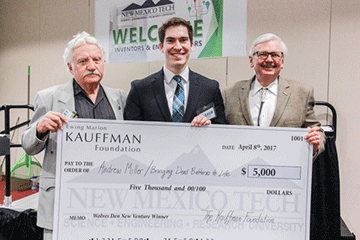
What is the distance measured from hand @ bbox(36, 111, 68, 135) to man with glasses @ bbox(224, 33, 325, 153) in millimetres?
984

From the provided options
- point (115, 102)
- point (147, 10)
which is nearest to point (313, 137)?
point (115, 102)

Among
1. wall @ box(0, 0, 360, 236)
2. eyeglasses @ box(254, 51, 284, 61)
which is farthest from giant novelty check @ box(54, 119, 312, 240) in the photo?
wall @ box(0, 0, 360, 236)

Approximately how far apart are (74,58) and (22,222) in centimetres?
191

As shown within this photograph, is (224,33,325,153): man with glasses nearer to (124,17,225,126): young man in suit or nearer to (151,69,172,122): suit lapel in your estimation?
(124,17,225,126): young man in suit

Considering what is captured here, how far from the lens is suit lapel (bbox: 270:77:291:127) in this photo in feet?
4.81

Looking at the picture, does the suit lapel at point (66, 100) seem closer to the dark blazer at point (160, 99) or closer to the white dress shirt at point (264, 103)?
the dark blazer at point (160, 99)

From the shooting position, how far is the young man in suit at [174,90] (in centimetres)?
141

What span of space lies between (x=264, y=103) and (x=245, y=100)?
118 mm

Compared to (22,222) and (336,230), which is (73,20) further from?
(336,230)

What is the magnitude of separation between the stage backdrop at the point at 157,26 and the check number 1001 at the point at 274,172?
1937 mm

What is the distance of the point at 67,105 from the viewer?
1336mm

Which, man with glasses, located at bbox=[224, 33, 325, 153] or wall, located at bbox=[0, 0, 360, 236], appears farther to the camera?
wall, located at bbox=[0, 0, 360, 236]

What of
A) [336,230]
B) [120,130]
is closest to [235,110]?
[120,130]

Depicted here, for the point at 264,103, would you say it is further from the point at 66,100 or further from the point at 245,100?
the point at 66,100
